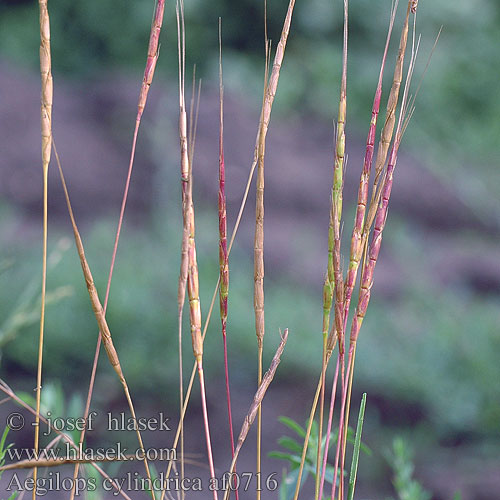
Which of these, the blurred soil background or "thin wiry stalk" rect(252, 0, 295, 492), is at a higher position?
"thin wiry stalk" rect(252, 0, 295, 492)

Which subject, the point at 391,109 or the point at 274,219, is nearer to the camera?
the point at 391,109

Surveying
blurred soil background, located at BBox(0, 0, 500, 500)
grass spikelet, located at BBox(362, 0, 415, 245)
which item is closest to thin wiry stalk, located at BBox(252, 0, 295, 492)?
grass spikelet, located at BBox(362, 0, 415, 245)

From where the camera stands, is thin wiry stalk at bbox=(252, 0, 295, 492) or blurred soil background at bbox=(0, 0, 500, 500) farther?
blurred soil background at bbox=(0, 0, 500, 500)

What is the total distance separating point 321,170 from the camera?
5.34m

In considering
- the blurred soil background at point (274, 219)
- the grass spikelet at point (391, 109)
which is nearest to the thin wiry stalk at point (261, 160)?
the grass spikelet at point (391, 109)

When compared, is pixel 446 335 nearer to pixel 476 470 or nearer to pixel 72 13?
pixel 476 470

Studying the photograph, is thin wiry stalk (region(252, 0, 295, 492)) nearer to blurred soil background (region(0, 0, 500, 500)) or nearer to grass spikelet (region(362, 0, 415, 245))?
grass spikelet (region(362, 0, 415, 245))

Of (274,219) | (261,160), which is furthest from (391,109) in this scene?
(274,219)

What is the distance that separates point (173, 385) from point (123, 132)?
3.16 m

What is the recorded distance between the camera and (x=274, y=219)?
15.1 ft

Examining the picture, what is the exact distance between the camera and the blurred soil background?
2.51 metres

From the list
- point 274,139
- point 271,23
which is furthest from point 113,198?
point 271,23

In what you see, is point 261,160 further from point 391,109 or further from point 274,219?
point 274,219

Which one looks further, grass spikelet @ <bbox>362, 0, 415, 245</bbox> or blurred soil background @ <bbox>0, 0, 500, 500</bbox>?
blurred soil background @ <bbox>0, 0, 500, 500</bbox>
